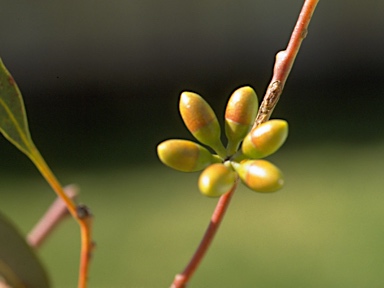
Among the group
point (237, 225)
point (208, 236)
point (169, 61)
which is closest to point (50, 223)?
point (208, 236)

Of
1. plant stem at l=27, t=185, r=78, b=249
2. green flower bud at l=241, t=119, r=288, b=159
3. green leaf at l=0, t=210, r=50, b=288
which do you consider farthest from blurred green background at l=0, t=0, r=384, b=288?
green flower bud at l=241, t=119, r=288, b=159

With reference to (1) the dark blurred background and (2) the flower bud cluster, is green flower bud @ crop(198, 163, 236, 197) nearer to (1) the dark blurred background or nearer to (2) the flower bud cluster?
(2) the flower bud cluster

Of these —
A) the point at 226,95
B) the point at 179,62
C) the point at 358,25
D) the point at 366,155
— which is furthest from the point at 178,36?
the point at 366,155

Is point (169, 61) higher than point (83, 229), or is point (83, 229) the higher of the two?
point (169, 61)

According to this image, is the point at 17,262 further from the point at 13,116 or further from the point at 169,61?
the point at 169,61

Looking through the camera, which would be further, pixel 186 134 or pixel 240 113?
pixel 186 134
